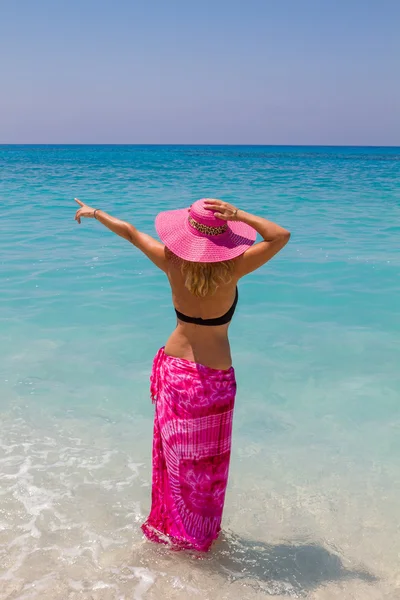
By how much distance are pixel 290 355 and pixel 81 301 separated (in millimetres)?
3127

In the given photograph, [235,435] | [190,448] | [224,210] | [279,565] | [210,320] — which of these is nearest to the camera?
[224,210]

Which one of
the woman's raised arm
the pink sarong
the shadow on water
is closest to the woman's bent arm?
the woman's raised arm

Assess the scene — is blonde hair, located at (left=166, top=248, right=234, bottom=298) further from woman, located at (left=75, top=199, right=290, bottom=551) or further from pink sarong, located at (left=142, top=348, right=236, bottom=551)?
pink sarong, located at (left=142, top=348, right=236, bottom=551)

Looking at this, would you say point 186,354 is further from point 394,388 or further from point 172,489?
point 394,388

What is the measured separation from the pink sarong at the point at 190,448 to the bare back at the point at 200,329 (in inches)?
2.0

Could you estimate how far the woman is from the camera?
2.86 m

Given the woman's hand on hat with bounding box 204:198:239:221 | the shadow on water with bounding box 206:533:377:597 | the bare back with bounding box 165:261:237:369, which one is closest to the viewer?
the woman's hand on hat with bounding box 204:198:239:221

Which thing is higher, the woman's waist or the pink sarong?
the woman's waist

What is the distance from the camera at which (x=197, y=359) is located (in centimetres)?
304

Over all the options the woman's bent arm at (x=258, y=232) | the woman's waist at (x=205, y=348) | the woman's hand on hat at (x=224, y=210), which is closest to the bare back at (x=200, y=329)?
the woman's waist at (x=205, y=348)

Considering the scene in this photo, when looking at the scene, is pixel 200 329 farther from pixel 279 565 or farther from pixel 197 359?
pixel 279 565

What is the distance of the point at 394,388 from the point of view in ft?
18.6

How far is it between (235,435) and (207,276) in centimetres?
237

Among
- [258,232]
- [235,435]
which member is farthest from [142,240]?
[235,435]
